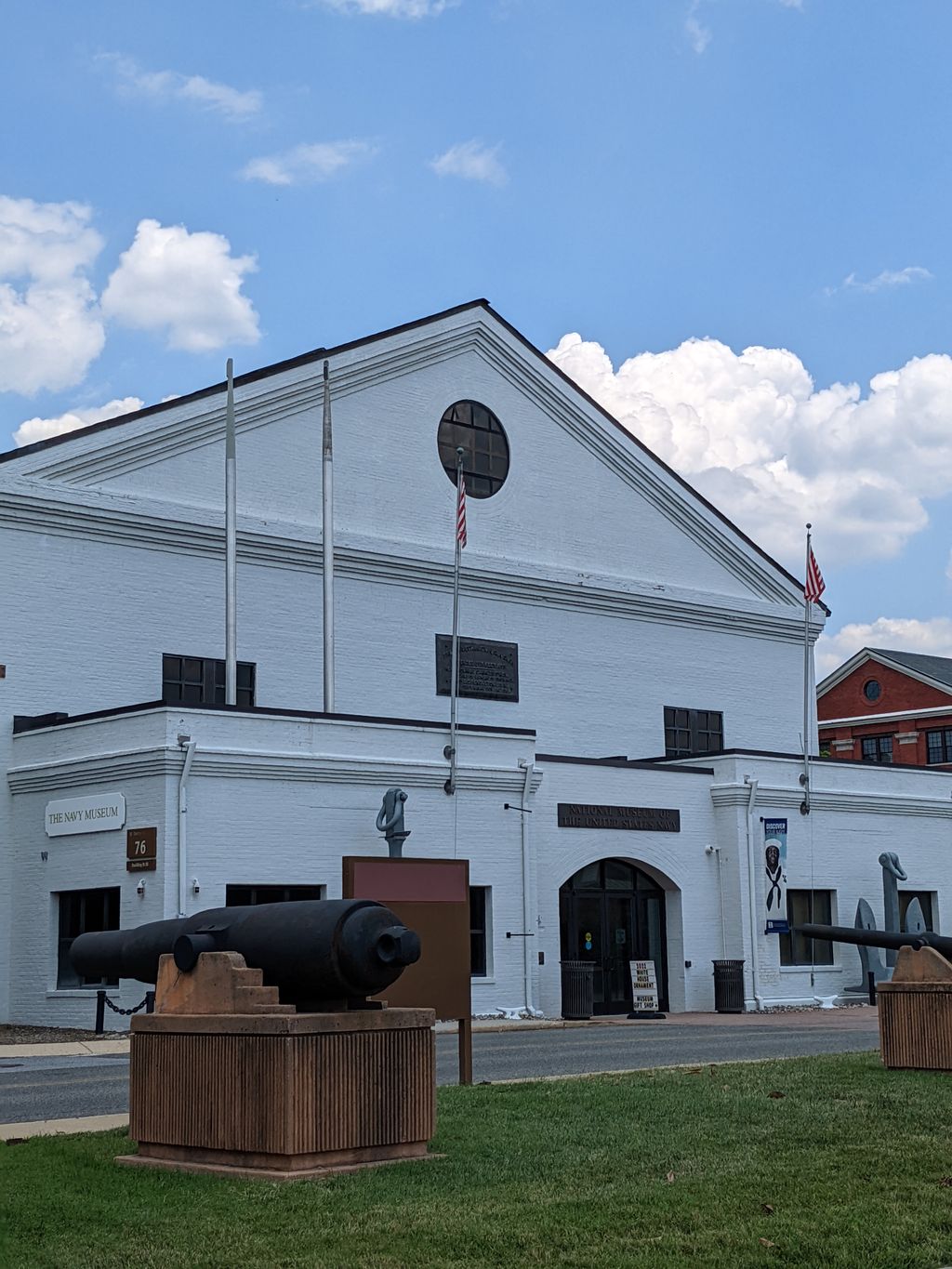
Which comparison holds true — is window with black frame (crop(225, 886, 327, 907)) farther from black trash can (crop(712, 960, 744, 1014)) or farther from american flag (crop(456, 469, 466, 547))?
black trash can (crop(712, 960, 744, 1014))

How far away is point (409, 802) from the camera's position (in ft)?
102

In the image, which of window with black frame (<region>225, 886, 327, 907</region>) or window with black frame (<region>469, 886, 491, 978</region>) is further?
window with black frame (<region>469, 886, 491, 978</region>)

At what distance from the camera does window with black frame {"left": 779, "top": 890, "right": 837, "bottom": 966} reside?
3709 centimetres

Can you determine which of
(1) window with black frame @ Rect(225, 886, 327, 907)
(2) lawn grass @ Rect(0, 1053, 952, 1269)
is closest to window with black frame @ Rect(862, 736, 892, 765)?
(1) window with black frame @ Rect(225, 886, 327, 907)

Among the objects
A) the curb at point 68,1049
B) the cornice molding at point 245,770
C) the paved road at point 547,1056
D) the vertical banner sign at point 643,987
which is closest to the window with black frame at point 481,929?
the cornice molding at point 245,770

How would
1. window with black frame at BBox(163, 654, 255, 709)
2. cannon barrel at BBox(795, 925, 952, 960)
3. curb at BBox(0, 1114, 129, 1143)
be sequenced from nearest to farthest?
1. curb at BBox(0, 1114, 129, 1143)
2. cannon barrel at BBox(795, 925, 952, 960)
3. window with black frame at BBox(163, 654, 255, 709)

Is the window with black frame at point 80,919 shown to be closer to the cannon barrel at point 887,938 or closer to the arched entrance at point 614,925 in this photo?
the arched entrance at point 614,925

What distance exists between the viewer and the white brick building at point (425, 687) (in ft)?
96.7

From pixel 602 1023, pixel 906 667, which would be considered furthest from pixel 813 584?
pixel 906 667

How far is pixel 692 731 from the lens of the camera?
136ft

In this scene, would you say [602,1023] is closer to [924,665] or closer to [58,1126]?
[58,1126]

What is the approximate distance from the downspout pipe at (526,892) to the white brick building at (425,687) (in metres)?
0.05

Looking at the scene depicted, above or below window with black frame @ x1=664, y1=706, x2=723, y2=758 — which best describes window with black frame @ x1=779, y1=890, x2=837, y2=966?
below

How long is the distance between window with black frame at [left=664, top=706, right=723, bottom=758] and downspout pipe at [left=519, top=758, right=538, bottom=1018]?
8.17 metres
